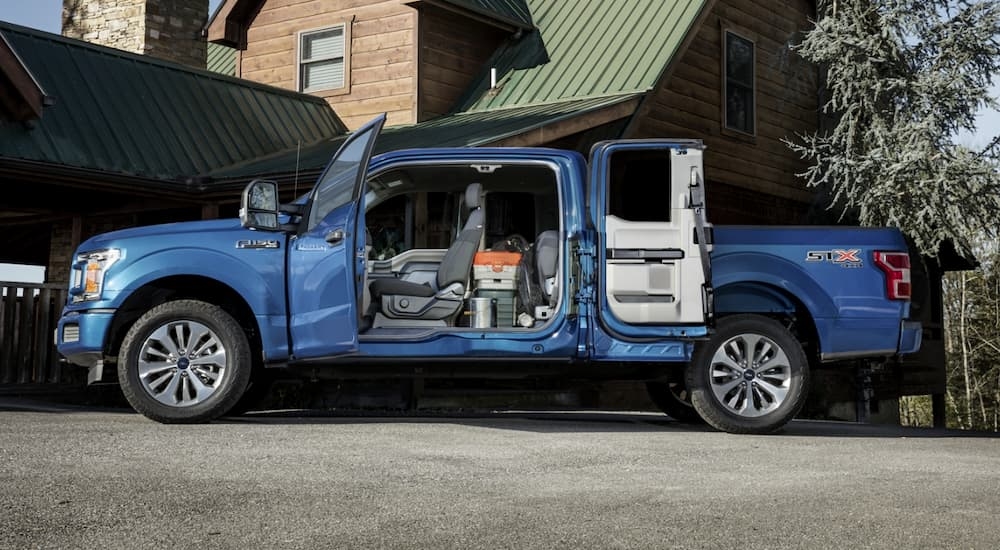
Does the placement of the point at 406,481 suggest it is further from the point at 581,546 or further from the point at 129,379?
the point at 129,379

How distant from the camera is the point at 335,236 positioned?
8.44 m

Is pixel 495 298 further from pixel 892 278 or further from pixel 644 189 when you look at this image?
pixel 644 189

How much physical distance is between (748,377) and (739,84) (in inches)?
476

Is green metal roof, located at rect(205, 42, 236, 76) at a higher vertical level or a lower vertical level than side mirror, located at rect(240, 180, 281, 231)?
higher

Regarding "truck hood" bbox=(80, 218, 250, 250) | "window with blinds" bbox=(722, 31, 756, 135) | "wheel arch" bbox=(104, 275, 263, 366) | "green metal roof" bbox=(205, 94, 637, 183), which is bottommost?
"wheel arch" bbox=(104, 275, 263, 366)

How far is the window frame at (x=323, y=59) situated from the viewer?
64.5 feet

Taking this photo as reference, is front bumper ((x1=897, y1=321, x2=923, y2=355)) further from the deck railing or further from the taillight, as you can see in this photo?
the deck railing

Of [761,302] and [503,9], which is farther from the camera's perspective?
[503,9]

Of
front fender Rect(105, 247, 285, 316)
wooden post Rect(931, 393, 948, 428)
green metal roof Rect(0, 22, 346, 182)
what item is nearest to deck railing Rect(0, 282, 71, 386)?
green metal roof Rect(0, 22, 346, 182)

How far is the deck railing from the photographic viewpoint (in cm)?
1376

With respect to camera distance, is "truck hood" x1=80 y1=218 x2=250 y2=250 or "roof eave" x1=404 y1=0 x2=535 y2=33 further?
"roof eave" x1=404 y1=0 x2=535 y2=33

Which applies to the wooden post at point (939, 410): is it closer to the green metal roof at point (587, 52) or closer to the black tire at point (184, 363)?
the green metal roof at point (587, 52)

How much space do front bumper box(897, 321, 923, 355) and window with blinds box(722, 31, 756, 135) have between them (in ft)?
35.5

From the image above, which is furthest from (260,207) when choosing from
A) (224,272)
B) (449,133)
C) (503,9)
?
(503,9)
